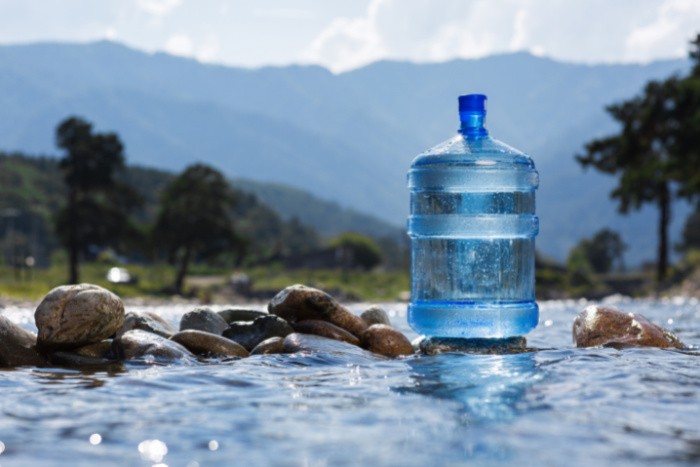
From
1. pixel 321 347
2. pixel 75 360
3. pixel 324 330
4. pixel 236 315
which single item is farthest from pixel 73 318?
pixel 236 315

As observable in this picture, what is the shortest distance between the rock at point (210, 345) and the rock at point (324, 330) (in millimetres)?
993

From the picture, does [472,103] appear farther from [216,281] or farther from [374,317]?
[216,281]

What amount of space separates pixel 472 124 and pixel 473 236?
3.71 ft

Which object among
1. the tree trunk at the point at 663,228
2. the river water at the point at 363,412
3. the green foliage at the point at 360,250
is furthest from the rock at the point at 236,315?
the green foliage at the point at 360,250

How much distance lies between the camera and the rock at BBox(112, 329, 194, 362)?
8.85 meters

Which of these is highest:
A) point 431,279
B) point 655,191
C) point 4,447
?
point 655,191

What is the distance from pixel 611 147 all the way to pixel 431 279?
5204 centimetres

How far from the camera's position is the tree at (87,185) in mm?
56469

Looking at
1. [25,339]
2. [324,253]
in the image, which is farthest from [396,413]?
[324,253]

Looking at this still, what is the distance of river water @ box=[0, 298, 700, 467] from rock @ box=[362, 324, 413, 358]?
1.07m

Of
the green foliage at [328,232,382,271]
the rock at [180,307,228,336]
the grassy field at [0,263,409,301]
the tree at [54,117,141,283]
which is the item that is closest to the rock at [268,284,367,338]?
the rock at [180,307,228,336]

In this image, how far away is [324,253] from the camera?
9969cm

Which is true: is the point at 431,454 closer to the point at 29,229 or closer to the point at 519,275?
the point at 519,275

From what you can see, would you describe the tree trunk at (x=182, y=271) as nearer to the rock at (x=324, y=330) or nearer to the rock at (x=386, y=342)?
the rock at (x=324, y=330)
